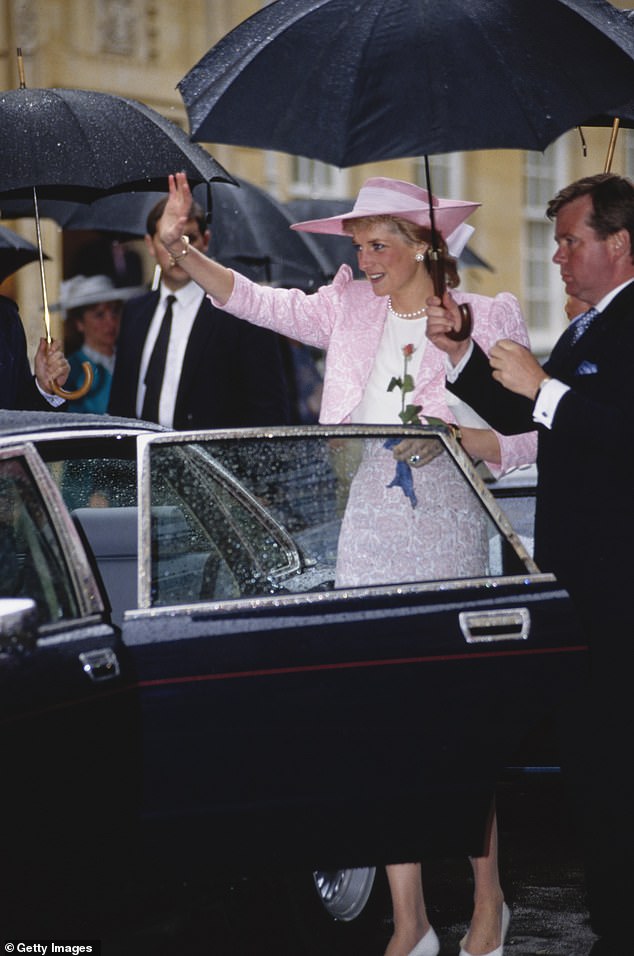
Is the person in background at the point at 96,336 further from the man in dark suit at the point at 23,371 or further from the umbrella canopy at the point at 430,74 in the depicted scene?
the umbrella canopy at the point at 430,74

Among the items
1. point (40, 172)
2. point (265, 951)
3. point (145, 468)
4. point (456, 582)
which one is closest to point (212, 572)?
point (145, 468)

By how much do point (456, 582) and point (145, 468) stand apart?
0.80m

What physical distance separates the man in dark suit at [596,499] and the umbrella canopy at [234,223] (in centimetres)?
460

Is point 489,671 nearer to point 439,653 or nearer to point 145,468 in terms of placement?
point 439,653

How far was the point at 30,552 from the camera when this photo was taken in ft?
13.9

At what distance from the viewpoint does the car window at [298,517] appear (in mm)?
4473

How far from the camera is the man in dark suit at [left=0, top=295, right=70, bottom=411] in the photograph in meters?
6.71

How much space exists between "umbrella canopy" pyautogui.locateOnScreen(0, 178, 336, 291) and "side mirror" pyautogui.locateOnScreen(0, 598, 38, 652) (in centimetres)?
564

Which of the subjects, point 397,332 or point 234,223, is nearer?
point 397,332

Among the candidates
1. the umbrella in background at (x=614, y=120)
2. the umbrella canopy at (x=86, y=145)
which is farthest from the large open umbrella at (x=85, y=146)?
the umbrella in background at (x=614, y=120)

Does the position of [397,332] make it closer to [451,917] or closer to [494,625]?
[494,625]

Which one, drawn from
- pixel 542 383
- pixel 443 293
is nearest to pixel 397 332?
pixel 443 293

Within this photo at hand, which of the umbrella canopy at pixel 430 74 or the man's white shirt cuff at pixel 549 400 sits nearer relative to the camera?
the man's white shirt cuff at pixel 549 400

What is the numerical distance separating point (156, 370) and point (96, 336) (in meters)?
4.10
